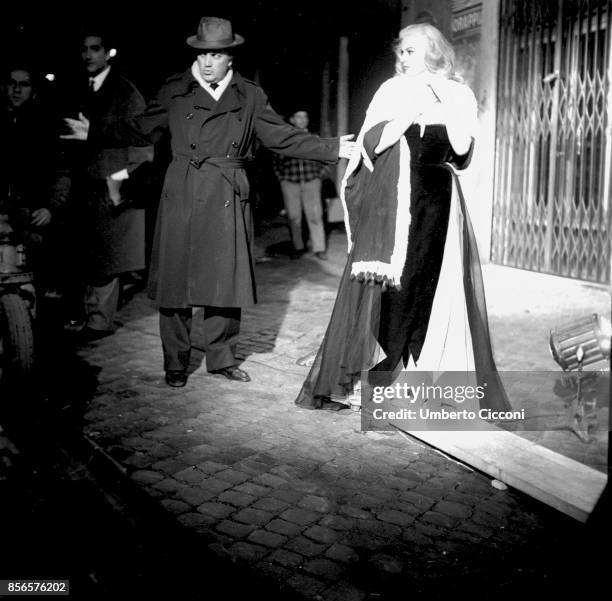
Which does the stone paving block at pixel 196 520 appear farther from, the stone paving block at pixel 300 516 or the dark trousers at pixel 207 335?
the dark trousers at pixel 207 335

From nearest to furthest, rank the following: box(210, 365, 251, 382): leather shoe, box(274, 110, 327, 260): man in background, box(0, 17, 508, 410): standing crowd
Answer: box(0, 17, 508, 410): standing crowd
box(210, 365, 251, 382): leather shoe
box(274, 110, 327, 260): man in background

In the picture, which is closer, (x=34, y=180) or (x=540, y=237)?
(x=34, y=180)

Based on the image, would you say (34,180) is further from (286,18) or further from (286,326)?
→ (286,18)

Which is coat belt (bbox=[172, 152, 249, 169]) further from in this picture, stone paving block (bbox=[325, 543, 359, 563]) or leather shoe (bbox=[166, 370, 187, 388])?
stone paving block (bbox=[325, 543, 359, 563])

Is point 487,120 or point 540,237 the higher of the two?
point 487,120

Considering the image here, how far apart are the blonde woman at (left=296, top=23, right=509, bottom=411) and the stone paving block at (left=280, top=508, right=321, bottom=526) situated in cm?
125

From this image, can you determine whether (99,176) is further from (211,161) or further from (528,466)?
(528,466)

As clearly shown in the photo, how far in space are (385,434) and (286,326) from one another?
2846 millimetres

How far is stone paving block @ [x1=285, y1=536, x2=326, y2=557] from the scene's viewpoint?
11.0 ft

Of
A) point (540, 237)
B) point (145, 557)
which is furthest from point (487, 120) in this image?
point (145, 557)

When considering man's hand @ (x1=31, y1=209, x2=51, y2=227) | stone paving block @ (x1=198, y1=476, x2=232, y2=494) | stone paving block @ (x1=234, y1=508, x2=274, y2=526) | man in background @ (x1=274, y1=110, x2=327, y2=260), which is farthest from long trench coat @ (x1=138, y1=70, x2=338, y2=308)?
man in background @ (x1=274, y1=110, x2=327, y2=260)

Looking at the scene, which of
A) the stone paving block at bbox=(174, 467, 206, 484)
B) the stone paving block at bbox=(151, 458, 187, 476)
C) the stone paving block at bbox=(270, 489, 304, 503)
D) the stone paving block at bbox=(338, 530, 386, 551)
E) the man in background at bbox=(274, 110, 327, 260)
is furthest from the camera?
the man in background at bbox=(274, 110, 327, 260)

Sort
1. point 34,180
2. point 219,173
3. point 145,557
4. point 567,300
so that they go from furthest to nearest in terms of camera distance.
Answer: point 567,300
point 34,180
point 219,173
point 145,557

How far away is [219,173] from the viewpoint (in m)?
5.40
